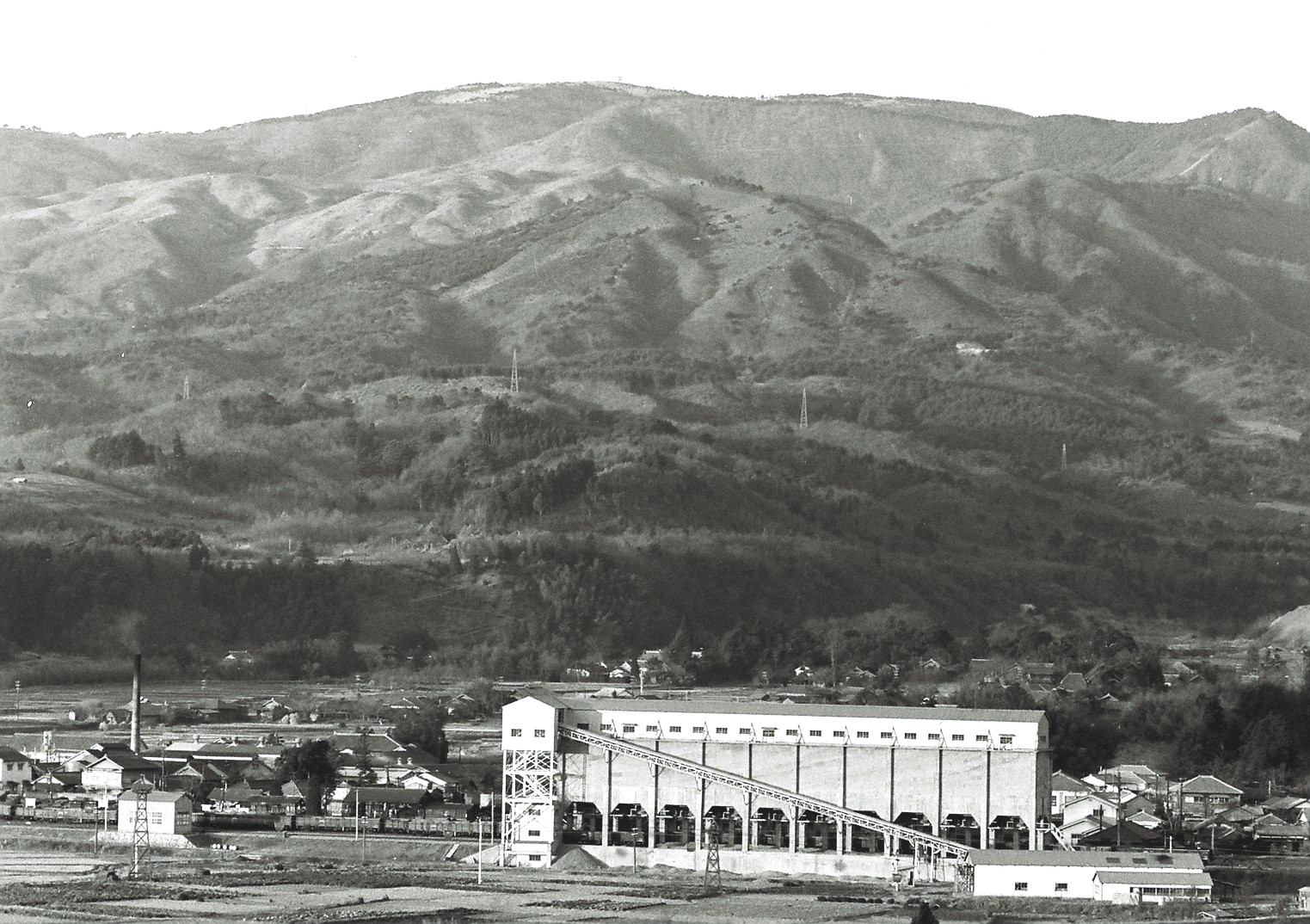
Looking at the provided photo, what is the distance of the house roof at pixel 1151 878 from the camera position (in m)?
67.5

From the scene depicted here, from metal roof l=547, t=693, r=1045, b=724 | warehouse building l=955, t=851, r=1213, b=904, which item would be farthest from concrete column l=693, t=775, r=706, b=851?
warehouse building l=955, t=851, r=1213, b=904

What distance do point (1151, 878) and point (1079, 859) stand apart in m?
2.19

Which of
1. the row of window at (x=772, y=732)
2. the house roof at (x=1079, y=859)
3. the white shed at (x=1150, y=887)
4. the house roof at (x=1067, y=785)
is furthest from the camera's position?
the house roof at (x=1067, y=785)

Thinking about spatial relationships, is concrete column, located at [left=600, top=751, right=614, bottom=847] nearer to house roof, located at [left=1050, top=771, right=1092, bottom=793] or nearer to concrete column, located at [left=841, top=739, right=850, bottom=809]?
concrete column, located at [left=841, top=739, right=850, bottom=809]

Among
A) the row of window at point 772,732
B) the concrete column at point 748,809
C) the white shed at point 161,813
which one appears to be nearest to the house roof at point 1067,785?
the row of window at point 772,732

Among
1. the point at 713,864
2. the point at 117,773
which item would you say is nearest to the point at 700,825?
the point at 713,864

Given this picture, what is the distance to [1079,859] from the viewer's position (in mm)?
69375

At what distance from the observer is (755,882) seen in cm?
7106

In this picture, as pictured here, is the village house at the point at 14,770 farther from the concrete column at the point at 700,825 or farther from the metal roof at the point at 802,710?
the concrete column at the point at 700,825

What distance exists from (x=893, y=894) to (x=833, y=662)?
63.1m

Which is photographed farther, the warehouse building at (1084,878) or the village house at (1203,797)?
the village house at (1203,797)

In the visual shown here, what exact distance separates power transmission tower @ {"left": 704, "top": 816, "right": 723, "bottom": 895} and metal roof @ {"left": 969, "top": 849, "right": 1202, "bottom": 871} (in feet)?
20.4

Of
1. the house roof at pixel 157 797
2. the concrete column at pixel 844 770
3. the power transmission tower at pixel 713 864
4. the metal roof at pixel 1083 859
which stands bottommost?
the power transmission tower at pixel 713 864

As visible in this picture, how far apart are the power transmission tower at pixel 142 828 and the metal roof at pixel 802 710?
10752 millimetres
